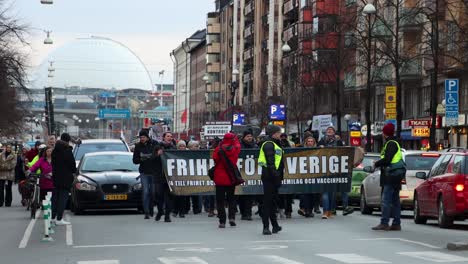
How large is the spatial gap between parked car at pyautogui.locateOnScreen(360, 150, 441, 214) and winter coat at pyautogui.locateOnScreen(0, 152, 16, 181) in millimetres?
12356

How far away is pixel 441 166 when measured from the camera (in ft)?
80.4

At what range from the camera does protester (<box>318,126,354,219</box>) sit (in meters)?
27.2

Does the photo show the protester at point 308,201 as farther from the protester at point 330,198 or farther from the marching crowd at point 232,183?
the protester at point 330,198

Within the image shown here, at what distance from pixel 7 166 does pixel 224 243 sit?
2007cm

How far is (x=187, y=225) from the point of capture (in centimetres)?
2498

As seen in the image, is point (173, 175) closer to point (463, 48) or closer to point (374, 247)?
point (374, 247)

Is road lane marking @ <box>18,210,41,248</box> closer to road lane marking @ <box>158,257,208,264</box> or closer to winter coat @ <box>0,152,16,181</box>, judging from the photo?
road lane marking @ <box>158,257,208,264</box>

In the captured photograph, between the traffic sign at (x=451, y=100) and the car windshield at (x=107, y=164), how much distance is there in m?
10.4

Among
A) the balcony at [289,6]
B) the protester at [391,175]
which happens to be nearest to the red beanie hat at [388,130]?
the protester at [391,175]

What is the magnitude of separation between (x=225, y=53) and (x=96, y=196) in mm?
123035

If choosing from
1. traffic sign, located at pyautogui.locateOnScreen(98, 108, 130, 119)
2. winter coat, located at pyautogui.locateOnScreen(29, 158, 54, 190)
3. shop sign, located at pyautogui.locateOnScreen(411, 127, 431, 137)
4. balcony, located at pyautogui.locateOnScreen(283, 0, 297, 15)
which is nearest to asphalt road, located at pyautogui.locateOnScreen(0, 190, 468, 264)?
winter coat, located at pyautogui.locateOnScreen(29, 158, 54, 190)

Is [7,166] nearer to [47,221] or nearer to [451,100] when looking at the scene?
[451,100]

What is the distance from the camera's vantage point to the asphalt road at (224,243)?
16.7 metres

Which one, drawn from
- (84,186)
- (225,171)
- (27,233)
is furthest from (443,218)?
(84,186)
